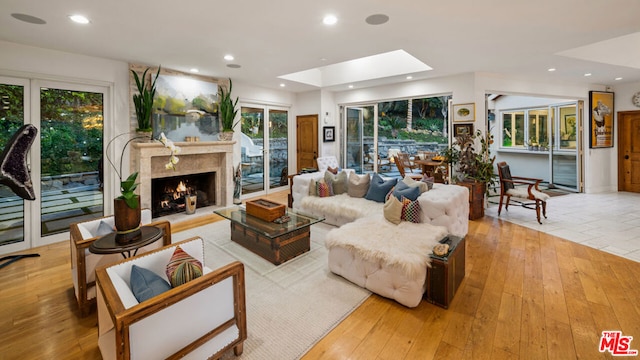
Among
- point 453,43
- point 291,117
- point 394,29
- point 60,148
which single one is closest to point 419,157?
point 291,117

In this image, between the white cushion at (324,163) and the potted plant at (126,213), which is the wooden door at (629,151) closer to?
the white cushion at (324,163)

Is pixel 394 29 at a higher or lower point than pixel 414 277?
higher

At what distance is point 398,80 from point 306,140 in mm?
2761

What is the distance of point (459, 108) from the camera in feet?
18.7

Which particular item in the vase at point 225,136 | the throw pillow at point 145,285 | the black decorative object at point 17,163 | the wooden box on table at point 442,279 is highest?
the vase at point 225,136

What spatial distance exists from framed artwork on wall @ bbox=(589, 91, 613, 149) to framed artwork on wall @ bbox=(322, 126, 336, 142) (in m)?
6.14

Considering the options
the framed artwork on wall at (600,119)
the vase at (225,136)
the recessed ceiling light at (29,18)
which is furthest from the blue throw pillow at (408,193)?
the framed artwork on wall at (600,119)

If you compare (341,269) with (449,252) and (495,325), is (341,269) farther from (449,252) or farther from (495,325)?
(495,325)

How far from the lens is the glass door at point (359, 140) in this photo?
25.3ft

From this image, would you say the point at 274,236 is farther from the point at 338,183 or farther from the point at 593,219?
the point at 593,219

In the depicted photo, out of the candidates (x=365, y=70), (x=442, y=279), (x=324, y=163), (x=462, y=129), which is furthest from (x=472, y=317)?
(x=365, y=70)

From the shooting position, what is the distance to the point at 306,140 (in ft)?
25.5

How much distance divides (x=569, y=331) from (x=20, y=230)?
6.24 m

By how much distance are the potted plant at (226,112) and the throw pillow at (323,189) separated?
2.36 m
